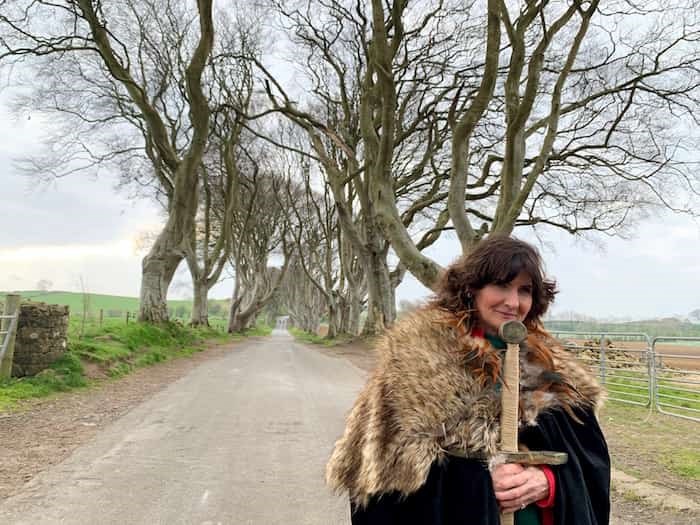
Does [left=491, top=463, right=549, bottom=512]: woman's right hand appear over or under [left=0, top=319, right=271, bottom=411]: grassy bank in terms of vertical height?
over

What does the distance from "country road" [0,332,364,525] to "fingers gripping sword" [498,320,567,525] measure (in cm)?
240

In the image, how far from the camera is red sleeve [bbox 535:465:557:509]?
5.91ft

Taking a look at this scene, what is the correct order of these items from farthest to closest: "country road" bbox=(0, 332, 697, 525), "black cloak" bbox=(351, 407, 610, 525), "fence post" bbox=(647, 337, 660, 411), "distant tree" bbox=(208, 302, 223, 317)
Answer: "distant tree" bbox=(208, 302, 223, 317) → "fence post" bbox=(647, 337, 660, 411) → "country road" bbox=(0, 332, 697, 525) → "black cloak" bbox=(351, 407, 610, 525)

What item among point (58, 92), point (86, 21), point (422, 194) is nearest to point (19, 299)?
point (86, 21)

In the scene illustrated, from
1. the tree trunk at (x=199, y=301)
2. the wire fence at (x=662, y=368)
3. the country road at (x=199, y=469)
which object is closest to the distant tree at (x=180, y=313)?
the tree trunk at (x=199, y=301)

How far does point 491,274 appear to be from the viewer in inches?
79.1

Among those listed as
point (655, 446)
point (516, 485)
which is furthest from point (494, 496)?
point (655, 446)

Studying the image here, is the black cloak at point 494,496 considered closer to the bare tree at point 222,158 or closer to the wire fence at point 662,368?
the wire fence at point 662,368

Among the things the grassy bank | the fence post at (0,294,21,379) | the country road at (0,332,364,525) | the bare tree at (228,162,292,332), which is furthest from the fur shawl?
the bare tree at (228,162,292,332)

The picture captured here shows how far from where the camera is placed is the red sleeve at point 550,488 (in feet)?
5.91

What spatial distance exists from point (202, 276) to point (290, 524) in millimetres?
23468

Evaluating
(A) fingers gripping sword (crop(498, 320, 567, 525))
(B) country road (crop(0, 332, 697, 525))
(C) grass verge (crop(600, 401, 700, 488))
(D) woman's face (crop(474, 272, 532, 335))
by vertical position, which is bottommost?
(C) grass verge (crop(600, 401, 700, 488))

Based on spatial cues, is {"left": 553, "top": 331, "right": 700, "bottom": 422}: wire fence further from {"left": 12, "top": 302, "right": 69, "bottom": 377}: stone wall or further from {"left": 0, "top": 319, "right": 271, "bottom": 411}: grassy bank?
{"left": 12, "top": 302, "right": 69, "bottom": 377}: stone wall

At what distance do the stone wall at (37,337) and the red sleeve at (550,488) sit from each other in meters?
8.85
